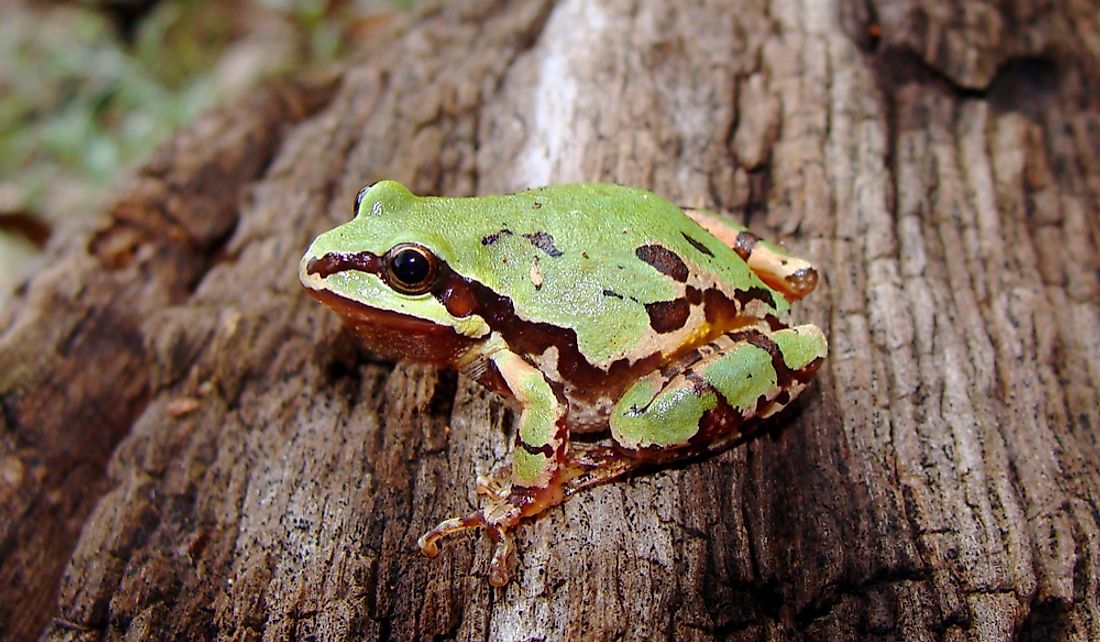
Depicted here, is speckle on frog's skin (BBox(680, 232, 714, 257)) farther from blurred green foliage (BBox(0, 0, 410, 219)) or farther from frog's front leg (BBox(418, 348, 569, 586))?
blurred green foliage (BBox(0, 0, 410, 219))

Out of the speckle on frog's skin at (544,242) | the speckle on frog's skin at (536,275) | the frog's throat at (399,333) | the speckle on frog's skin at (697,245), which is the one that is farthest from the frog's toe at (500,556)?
the speckle on frog's skin at (697,245)

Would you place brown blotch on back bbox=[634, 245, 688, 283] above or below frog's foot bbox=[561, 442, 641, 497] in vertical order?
above

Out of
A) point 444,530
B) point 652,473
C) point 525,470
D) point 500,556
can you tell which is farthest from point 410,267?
point 652,473

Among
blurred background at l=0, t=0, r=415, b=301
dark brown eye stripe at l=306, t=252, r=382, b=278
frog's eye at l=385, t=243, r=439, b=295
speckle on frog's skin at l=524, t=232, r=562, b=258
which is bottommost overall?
blurred background at l=0, t=0, r=415, b=301

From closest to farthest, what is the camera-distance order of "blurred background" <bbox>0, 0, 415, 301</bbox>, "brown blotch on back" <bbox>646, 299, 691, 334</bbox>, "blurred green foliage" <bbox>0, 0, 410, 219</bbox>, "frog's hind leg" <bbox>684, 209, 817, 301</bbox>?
"brown blotch on back" <bbox>646, 299, 691, 334</bbox> → "frog's hind leg" <bbox>684, 209, 817, 301</bbox> → "blurred background" <bbox>0, 0, 415, 301</bbox> → "blurred green foliage" <bbox>0, 0, 410, 219</bbox>

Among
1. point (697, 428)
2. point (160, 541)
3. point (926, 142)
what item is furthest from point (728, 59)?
point (160, 541)

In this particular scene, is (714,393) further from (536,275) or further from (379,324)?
(379,324)

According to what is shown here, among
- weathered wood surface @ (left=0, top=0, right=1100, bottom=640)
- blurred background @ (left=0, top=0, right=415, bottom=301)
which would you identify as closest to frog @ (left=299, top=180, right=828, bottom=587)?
weathered wood surface @ (left=0, top=0, right=1100, bottom=640)
